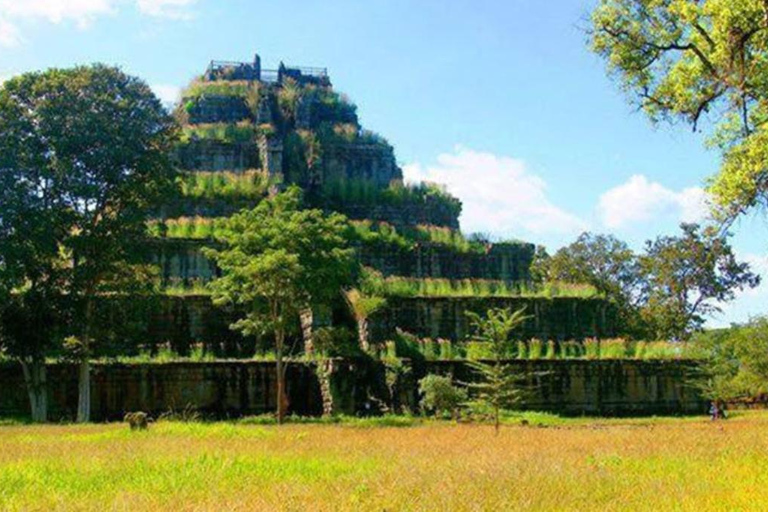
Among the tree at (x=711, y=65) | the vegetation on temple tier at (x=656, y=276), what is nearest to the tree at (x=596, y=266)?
the vegetation on temple tier at (x=656, y=276)

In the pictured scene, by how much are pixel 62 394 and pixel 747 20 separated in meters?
21.2

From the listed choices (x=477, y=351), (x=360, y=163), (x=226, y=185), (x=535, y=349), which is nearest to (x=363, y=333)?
(x=477, y=351)

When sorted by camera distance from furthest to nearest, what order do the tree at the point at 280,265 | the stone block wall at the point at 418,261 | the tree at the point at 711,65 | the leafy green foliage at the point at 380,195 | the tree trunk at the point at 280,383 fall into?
the leafy green foliage at the point at 380,195
the stone block wall at the point at 418,261
the tree at the point at 280,265
the tree trunk at the point at 280,383
the tree at the point at 711,65

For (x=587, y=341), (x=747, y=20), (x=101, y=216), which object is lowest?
(x=587, y=341)

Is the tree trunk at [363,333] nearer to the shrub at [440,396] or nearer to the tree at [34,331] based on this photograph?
the shrub at [440,396]

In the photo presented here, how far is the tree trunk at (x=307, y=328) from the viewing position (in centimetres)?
3139

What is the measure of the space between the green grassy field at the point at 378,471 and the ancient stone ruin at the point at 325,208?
1402 cm

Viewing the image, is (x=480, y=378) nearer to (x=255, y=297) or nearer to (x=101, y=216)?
(x=255, y=297)

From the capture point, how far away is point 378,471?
12.2m

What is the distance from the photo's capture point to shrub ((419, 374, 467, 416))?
1086 inches

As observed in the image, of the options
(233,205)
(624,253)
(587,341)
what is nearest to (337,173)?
(233,205)

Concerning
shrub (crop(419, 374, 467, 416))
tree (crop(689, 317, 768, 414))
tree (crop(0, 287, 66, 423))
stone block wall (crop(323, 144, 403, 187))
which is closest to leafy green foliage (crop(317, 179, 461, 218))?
stone block wall (crop(323, 144, 403, 187))

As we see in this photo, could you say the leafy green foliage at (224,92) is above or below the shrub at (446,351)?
above

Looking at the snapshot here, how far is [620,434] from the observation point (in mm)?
19906
